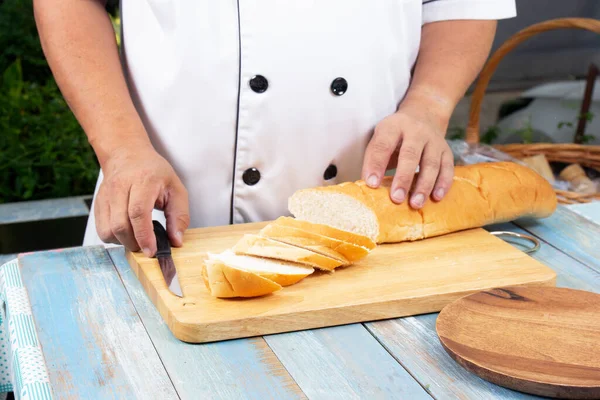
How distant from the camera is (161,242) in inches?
62.3

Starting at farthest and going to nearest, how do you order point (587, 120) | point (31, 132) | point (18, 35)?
point (18, 35)
point (31, 132)
point (587, 120)

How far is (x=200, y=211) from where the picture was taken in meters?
1.92

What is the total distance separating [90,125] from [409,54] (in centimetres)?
86

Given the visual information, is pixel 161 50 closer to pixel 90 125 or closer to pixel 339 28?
pixel 90 125

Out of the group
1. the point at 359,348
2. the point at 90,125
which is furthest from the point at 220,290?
the point at 90,125

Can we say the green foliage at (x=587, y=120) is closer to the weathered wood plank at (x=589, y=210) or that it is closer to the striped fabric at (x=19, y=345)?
the weathered wood plank at (x=589, y=210)

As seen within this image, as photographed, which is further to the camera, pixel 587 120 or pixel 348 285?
pixel 587 120

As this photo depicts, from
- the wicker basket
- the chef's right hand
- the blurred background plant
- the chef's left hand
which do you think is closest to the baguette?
the chef's left hand

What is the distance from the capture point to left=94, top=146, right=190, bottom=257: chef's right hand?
153 centimetres

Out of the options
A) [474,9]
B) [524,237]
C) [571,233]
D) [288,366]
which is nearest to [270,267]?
[288,366]

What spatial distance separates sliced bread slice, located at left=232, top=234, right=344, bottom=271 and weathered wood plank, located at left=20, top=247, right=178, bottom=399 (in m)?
0.24

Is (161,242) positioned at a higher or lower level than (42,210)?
higher

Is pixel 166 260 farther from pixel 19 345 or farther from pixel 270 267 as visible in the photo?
pixel 19 345

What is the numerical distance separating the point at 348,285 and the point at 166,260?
366mm
